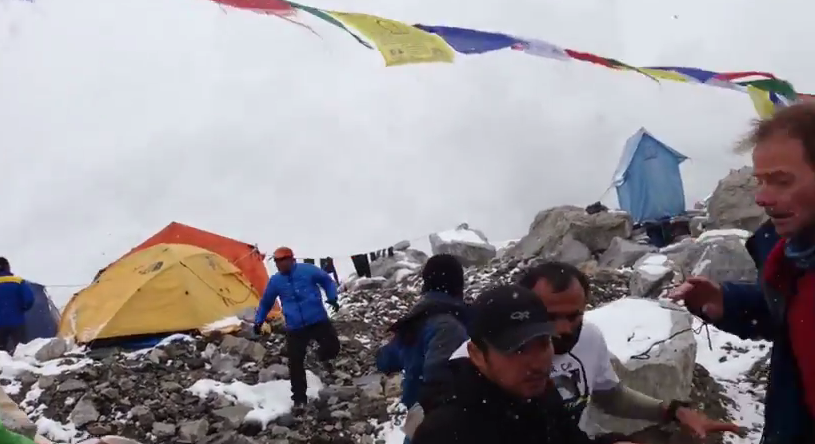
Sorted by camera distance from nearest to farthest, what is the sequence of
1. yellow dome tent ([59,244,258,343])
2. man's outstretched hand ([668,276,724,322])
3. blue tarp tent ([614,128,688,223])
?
man's outstretched hand ([668,276,724,322]) < yellow dome tent ([59,244,258,343]) < blue tarp tent ([614,128,688,223])

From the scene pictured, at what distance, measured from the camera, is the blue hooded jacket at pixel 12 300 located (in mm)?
8680

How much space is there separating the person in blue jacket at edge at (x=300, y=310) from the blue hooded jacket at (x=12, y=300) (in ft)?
12.0

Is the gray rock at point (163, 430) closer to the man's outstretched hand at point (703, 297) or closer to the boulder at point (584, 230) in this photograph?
the man's outstretched hand at point (703, 297)

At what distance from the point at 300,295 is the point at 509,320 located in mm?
5488

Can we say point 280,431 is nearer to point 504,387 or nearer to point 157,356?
point 157,356

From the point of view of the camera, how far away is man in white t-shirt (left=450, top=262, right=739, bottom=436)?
2361mm

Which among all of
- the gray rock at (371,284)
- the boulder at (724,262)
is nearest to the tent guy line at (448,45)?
the boulder at (724,262)

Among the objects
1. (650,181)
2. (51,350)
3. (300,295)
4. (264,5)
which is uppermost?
(650,181)

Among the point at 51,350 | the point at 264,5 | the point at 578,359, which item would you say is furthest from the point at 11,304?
the point at 578,359

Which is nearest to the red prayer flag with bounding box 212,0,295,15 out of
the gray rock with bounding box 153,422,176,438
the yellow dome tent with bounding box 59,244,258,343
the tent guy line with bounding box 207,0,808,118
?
the tent guy line with bounding box 207,0,808,118

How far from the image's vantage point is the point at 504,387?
1.70 metres

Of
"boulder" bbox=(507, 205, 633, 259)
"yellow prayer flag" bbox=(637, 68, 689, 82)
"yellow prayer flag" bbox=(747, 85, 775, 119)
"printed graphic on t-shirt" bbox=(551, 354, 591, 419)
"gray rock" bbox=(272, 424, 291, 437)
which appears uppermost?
"yellow prayer flag" bbox=(637, 68, 689, 82)

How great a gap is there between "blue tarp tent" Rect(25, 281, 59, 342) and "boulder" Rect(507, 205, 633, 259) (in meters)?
8.53

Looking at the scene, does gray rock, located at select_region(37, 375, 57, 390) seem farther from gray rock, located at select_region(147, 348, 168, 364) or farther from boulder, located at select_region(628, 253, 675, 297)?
boulder, located at select_region(628, 253, 675, 297)
